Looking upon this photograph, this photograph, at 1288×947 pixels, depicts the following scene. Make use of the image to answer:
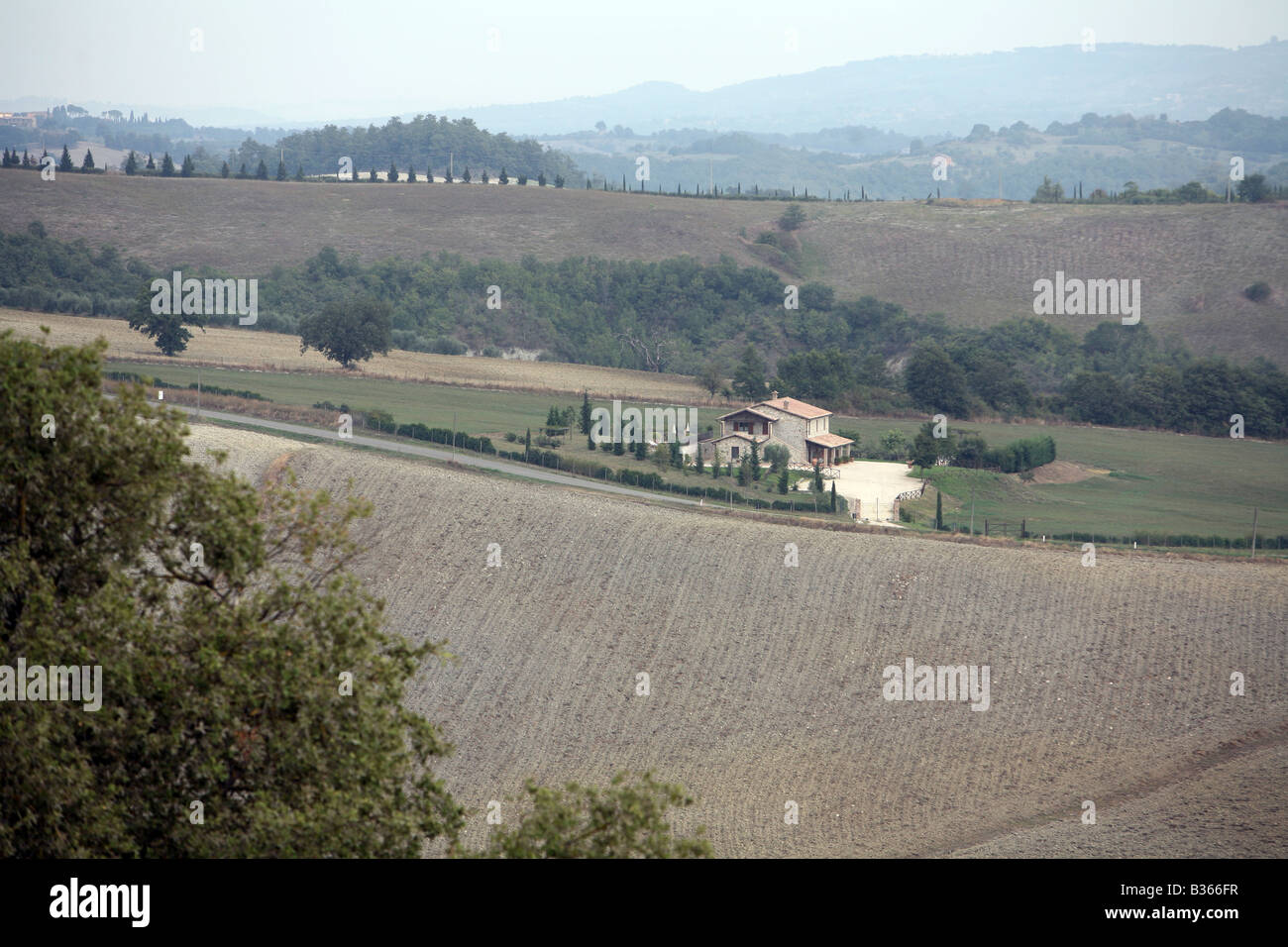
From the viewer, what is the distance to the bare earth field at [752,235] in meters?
127

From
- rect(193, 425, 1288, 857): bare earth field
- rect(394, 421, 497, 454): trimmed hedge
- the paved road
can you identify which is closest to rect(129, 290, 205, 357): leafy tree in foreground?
the paved road

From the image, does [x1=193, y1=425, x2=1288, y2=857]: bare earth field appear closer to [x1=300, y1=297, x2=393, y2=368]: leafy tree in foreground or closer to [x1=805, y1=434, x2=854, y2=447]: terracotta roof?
[x1=805, y1=434, x2=854, y2=447]: terracotta roof

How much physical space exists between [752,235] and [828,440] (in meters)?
87.7

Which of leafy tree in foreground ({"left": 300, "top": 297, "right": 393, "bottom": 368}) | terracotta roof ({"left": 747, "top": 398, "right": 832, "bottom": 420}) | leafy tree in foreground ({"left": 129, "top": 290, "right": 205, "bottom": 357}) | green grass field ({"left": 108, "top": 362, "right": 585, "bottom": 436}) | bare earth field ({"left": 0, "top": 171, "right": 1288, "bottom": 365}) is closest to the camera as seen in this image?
terracotta roof ({"left": 747, "top": 398, "right": 832, "bottom": 420})

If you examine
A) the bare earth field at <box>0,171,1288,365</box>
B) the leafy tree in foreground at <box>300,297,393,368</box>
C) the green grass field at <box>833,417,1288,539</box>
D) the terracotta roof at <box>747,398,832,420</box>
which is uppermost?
the bare earth field at <box>0,171,1288,365</box>

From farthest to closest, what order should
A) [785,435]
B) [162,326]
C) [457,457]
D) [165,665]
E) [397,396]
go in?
[162,326] → [397,396] → [785,435] → [457,457] → [165,665]

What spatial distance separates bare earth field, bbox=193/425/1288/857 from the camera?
1240 inches

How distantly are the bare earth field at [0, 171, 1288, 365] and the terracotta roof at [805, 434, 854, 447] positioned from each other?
203 ft

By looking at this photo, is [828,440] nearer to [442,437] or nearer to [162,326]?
[442,437]

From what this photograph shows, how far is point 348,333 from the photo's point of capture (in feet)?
282

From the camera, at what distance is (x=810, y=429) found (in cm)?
6812

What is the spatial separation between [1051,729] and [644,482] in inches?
963

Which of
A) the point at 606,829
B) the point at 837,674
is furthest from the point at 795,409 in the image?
the point at 606,829
